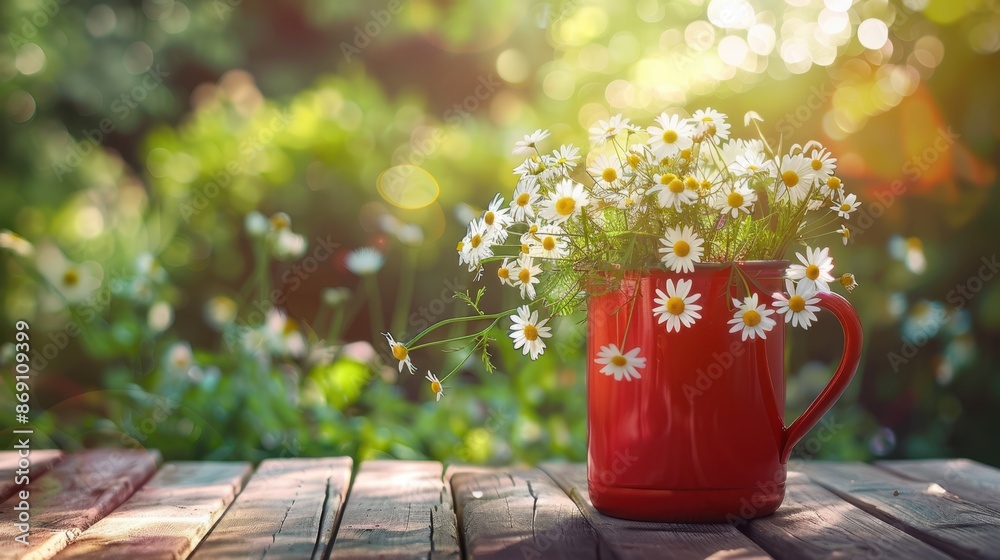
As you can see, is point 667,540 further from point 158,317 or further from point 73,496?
point 158,317

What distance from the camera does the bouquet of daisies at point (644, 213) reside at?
980 mm

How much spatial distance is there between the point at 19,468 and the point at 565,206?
97 centimetres

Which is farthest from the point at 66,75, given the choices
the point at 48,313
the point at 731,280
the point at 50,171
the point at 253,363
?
the point at 731,280

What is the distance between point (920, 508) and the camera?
1.05 metres

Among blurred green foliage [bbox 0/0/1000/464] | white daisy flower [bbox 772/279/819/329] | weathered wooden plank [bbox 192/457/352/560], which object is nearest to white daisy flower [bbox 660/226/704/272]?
white daisy flower [bbox 772/279/819/329]

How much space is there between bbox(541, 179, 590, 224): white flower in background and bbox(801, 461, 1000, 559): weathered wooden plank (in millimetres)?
528

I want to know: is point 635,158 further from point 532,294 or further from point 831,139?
point 831,139

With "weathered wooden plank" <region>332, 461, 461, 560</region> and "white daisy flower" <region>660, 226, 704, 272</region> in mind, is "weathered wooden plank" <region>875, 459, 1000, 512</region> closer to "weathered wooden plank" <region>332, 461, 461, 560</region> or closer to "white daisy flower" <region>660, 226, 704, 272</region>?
"white daisy flower" <region>660, 226, 704, 272</region>

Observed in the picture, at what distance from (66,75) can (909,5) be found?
2866 mm

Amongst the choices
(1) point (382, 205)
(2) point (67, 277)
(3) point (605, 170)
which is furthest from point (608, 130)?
(2) point (67, 277)

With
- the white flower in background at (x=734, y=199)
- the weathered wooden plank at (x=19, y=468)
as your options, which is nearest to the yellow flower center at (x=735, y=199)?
the white flower in background at (x=734, y=199)

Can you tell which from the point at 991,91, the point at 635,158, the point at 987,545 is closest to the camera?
the point at 987,545

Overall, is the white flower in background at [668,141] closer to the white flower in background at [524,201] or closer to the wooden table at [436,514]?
the white flower in background at [524,201]

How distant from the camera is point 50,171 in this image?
2.96 m
